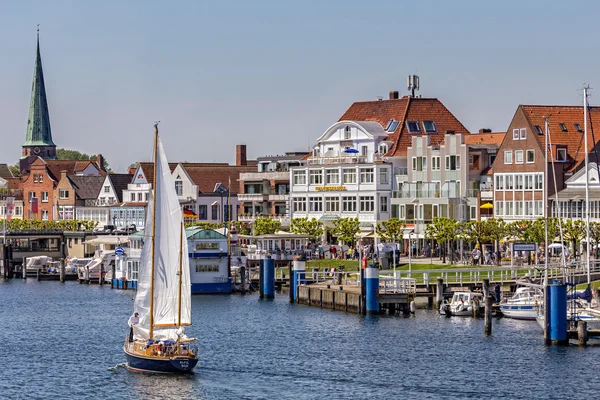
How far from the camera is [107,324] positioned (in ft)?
317

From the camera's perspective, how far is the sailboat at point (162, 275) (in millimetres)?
73562

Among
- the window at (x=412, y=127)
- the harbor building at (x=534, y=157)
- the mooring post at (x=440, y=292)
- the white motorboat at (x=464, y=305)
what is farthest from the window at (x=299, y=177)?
the white motorboat at (x=464, y=305)

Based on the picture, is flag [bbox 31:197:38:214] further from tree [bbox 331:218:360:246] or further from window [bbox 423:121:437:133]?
window [bbox 423:121:437:133]

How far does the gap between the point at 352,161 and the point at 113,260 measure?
28.3 m

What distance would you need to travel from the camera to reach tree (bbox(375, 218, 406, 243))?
445ft

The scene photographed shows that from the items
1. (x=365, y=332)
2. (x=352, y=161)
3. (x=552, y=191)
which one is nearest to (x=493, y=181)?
(x=552, y=191)

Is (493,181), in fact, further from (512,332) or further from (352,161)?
(512,332)

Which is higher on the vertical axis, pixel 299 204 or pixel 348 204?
pixel 299 204

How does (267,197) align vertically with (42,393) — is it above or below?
above

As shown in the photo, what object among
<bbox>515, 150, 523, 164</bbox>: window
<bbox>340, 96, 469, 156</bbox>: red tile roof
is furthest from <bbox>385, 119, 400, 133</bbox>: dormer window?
<bbox>515, 150, 523, 164</bbox>: window

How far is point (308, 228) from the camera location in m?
143

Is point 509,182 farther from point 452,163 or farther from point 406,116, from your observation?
point 406,116

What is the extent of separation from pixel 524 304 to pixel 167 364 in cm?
3091

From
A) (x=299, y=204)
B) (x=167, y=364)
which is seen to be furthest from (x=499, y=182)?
(x=167, y=364)
